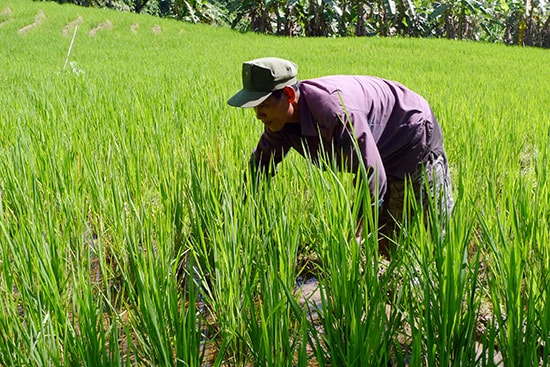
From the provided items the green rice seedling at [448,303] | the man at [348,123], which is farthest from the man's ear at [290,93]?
the green rice seedling at [448,303]

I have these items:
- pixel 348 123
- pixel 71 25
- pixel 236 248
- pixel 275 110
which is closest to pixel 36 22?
pixel 71 25

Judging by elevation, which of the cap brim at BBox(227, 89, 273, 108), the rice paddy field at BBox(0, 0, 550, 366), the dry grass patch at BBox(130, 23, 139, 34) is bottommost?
the rice paddy field at BBox(0, 0, 550, 366)

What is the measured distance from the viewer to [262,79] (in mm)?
1349

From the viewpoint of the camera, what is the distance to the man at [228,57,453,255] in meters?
1.34

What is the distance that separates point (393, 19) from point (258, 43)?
295 inches

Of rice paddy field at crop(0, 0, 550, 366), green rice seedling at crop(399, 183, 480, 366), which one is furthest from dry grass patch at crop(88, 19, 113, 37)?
green rice seedling at crop(399, 183, 480, 366)

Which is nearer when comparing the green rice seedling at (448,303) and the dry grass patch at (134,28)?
the green rice seedling at (448,303)

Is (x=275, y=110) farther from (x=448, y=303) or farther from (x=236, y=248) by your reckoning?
(x=448, y=303)

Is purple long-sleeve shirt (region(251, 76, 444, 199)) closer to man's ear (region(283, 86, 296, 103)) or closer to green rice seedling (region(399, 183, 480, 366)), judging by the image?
man's ear (region(283, 86, 296, 103))

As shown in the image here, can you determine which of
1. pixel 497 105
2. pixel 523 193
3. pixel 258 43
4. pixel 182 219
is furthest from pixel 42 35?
pixel 523 193

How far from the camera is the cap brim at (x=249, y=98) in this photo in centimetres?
133

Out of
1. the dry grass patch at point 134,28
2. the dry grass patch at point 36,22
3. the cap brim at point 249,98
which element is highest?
the dry grass patch at point 36,22

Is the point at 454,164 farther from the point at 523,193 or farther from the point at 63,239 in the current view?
the point at 63,239

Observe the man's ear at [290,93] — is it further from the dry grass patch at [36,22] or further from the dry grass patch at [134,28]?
the dry grass patch at [36,22]
